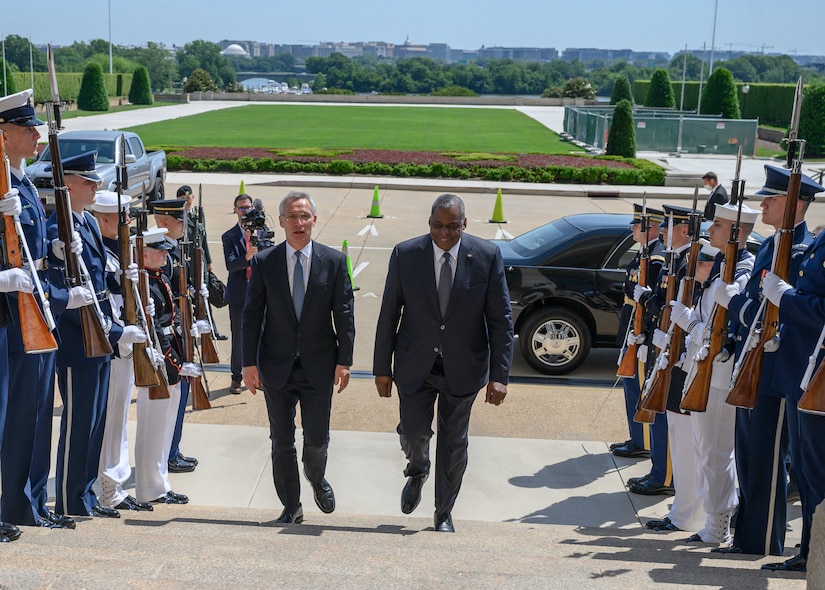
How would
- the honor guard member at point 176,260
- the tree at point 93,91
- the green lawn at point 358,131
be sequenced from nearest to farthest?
1. the honor guard member at point 176,260
2. the green lawn at point 358,131
3. the tree at point 93,91

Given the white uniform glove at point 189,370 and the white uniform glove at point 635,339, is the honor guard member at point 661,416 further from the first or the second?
the white uniform glove at point 189,370

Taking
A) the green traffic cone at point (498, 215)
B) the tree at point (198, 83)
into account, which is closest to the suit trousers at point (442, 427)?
the green traffic cone at point (498, 215)

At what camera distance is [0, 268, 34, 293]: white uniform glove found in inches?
184

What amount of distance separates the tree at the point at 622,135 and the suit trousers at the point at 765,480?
29.4 metres

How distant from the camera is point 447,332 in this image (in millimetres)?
5648

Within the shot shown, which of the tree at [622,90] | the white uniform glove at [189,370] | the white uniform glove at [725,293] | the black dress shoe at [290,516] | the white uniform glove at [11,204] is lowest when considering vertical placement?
the black dress shoe at [290,516]

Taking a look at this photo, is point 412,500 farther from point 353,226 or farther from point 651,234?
point 353,226

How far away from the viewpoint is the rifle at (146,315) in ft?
19.6

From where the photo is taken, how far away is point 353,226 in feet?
61.6

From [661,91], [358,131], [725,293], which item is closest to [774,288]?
[725,293]

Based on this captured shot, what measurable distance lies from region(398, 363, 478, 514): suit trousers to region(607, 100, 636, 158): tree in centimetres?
2934

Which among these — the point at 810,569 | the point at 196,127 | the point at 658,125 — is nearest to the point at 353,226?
the point at 810,569

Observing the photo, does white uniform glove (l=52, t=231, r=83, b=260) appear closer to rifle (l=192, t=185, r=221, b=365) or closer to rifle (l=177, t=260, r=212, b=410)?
rifle (l=177, t=260, r=212, b=410)

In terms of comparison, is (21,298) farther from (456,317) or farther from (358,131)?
(358,131)
